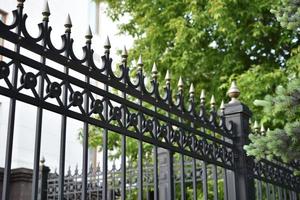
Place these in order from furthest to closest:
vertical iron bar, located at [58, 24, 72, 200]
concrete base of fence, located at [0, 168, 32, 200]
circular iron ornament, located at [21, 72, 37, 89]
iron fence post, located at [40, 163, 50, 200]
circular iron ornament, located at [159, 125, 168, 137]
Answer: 1. concrete base of fence, located at [0, 168, 32, 200]
2. iron fence post, located at [40, 163, 50, 200]
3. circular iron ornament, located at [159, 125, 168, 137]
4. vertical iron bar, located at [58, 24, 72, 200]
5. circular iron ornament, located at [21, 72, 37, 89]

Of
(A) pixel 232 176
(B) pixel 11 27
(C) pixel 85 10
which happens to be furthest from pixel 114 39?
(B) pixel 11 27


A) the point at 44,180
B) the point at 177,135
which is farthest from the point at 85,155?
the point at 44,180

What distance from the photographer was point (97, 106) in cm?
328

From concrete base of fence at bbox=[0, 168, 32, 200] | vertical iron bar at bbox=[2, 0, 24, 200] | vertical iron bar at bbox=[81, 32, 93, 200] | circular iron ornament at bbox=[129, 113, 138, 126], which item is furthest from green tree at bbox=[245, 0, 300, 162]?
concrete base of fence at bbox=[0, 168, 32, 200]

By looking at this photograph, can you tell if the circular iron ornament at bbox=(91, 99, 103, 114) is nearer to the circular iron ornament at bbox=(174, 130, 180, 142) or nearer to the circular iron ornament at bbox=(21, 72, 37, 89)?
the circular iron ornament at bbox=(21, 72, 37, 89)

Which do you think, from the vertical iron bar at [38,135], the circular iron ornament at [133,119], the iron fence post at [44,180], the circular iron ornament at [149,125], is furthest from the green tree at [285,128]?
the iron fence post at [44,180]

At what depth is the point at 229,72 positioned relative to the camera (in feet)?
34.7

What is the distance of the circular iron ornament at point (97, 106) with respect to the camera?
3.26 metres

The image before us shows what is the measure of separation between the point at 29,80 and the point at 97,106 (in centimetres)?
58

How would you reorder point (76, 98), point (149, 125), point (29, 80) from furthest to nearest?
point (149, 125)
point (76, 98)
point (29, 80)

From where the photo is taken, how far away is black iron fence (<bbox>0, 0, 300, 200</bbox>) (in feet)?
9.25

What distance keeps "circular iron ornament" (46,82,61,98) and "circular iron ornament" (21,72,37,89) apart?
12 centimetres

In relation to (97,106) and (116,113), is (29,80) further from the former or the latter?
(116,113)

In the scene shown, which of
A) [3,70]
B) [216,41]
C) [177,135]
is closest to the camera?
[3,70]
